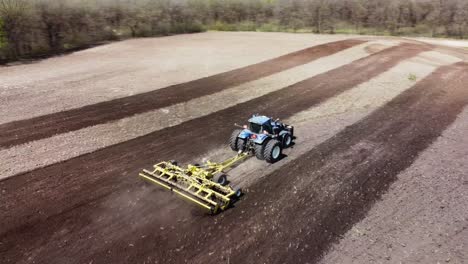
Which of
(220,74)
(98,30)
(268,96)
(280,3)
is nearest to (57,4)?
(98,30)

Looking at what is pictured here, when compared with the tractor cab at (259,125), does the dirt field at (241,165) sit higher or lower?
lower

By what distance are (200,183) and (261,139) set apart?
10.1 ft

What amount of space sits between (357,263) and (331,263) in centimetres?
66

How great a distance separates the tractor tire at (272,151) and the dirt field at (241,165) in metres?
0.36

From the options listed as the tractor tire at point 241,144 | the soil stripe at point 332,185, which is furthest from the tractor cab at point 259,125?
the soil stripe at point 332,185

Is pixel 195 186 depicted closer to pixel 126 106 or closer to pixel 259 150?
pixel 259 150

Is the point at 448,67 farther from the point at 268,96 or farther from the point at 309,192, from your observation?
the point at 309,192

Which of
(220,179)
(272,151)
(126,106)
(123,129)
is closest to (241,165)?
(272,151)

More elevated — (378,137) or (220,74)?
(220,74)

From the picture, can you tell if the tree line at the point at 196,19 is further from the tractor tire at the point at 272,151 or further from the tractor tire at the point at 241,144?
the tractor tire at the point at 272,151

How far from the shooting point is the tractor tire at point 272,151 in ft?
42.5

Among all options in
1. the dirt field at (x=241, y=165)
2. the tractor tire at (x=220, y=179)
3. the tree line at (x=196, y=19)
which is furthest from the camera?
the tree line at (x=196, y=19)

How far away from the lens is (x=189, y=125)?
17406 millimetres

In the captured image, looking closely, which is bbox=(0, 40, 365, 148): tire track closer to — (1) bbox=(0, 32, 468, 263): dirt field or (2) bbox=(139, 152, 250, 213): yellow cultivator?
(1) bbox=(0, 32, 468, 263): dirt field
